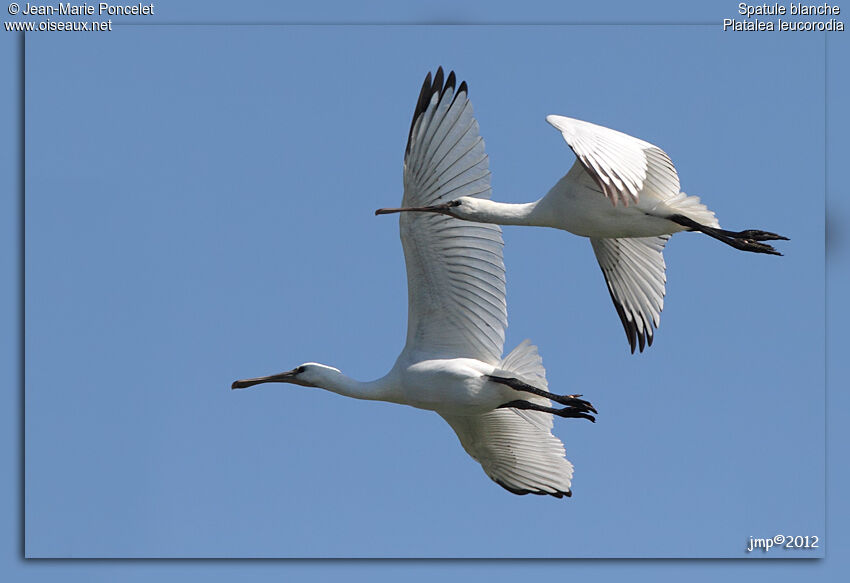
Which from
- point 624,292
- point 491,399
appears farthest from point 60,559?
point 624,292

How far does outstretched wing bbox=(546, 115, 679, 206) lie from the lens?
1678 centimetres

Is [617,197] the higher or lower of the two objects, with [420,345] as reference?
higher

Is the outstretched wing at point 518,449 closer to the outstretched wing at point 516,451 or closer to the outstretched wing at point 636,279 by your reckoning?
the outstretched wing at point 516,451

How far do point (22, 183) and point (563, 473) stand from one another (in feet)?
19.6

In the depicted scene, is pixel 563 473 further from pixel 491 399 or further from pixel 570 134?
pixel 570 134

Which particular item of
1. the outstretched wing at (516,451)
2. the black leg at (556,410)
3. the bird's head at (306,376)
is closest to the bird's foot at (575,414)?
the black leg at (556,410)

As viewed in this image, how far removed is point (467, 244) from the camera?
19.3 meters

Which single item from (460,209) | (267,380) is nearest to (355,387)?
(267,380)

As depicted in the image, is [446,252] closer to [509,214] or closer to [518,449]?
[509,214]

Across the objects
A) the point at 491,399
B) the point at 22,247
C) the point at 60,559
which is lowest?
the point at 60,559

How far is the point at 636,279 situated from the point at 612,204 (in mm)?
2457

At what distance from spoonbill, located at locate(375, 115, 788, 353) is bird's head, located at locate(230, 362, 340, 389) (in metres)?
1.67

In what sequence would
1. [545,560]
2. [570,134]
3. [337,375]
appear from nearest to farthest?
[570,134], [545,560], [337,375]

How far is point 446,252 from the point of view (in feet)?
63.0
